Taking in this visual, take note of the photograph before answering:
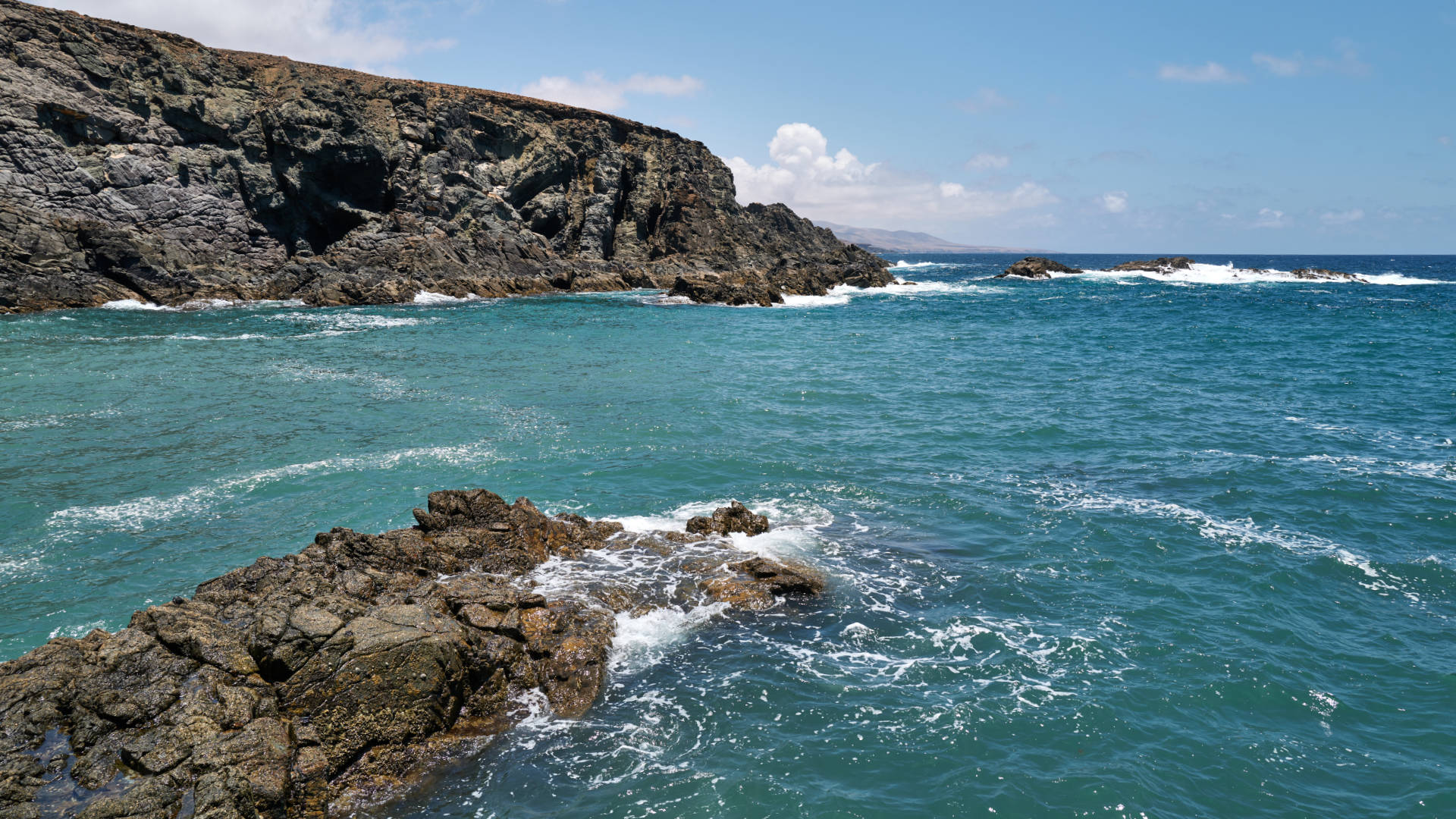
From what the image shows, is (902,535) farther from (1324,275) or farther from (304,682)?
(1324,275)

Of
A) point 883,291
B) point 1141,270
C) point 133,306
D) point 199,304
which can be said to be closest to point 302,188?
point 199,304

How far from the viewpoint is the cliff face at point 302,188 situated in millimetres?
46062

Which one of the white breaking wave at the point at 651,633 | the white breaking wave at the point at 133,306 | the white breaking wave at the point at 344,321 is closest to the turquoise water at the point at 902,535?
the white breaking wave at the point at 651,633

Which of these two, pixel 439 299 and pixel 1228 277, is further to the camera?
pixel 1228 277

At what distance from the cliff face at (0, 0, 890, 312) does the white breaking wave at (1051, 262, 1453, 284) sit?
1512 inches

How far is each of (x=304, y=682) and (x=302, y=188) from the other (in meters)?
63.0

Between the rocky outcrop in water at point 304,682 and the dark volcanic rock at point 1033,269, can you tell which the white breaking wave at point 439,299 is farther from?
the dark volcanic rock at point 1033,269

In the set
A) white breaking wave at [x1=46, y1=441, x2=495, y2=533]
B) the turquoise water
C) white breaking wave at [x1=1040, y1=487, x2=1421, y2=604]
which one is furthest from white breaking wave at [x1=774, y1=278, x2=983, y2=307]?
white breaking wave at [x1=1040, y1=487, x2=1421, y2=604]

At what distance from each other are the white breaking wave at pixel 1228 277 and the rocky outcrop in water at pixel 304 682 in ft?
315

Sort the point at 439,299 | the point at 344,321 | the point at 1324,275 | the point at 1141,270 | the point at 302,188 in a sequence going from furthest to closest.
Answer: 1. the point at 1141,270
2. the point at 1324,275
3. the point at 302,188
4. the point at 439,299
5. the point at 344,321

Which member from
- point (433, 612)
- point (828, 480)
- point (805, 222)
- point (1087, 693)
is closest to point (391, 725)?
point (433, 612)

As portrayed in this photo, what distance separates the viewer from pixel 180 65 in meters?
54.0

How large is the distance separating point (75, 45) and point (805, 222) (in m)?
92.2

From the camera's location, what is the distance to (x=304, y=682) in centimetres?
746
